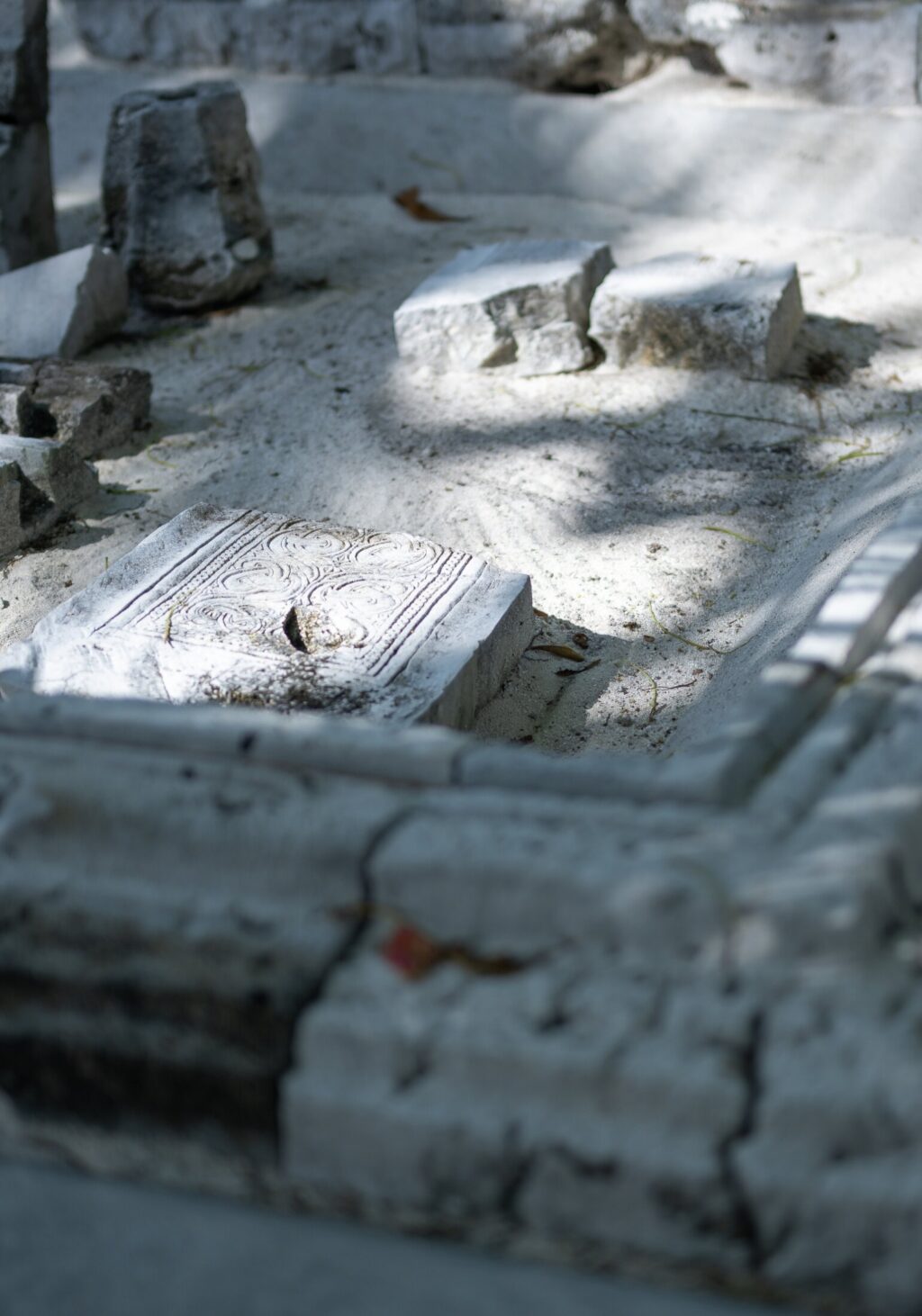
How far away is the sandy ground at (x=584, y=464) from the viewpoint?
2924 mm

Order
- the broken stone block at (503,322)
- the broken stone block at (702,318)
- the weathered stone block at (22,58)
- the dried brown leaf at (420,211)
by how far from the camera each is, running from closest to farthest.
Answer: the broken stone block at (702,318) → the broken stone block at (503,322) → the weathered stone block at (22,58) → the dried brown leaf at (420,211)

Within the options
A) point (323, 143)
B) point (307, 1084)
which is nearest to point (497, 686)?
point (307, 1084)

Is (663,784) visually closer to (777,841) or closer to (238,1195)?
(777,841)

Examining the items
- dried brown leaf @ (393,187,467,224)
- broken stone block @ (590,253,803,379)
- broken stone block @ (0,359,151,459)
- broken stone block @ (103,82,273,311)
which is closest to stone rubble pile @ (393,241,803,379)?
broken stone block @ (590,253,803,379)

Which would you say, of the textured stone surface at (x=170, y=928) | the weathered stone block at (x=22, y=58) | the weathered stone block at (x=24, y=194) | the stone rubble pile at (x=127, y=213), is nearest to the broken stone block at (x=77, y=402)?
the stone rubble pile at (x=127, y=213)

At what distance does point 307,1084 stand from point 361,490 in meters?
2.34

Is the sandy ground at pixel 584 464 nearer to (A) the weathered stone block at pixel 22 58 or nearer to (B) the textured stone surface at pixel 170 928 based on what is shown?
(A) the weathered stone block at pixel 22 58

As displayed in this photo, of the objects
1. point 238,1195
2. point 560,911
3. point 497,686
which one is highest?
point 560,911

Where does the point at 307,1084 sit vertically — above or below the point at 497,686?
above

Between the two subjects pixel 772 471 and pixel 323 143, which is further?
pixel 323 143

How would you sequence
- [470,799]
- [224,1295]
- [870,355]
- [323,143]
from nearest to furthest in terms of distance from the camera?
[224,1295] → [470,799] → [870,355] → [323,143]

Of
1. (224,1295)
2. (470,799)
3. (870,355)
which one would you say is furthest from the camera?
(870,355)

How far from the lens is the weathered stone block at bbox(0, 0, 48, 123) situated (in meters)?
4.59

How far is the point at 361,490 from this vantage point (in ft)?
11.6
